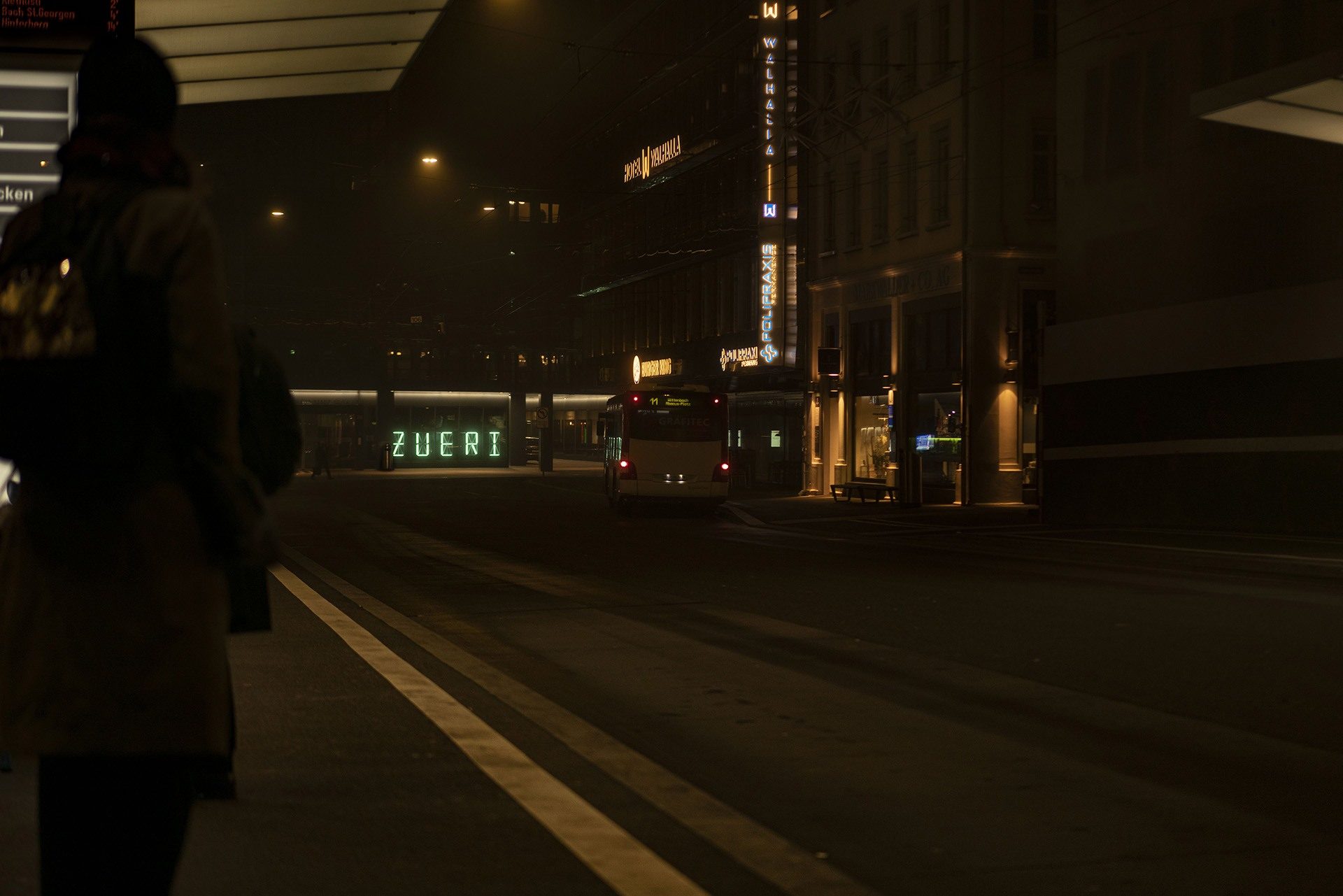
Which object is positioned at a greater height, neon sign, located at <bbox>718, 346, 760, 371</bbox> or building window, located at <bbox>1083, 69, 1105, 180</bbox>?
building window, located at <bbox>1083, 69, 1105, 180</bbox>

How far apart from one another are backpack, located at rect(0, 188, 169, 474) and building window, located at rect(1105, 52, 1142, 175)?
27.1 metres

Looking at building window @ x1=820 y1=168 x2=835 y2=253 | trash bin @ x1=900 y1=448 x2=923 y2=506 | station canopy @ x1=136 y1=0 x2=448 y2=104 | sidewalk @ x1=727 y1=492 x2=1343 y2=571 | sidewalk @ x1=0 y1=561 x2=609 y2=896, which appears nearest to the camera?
sidewalk @ x1=0 y1=561 x2=609 y2=896

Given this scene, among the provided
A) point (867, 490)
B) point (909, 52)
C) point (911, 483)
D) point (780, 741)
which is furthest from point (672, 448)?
point (780, 741)

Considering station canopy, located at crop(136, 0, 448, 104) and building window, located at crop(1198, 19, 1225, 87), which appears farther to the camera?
building window, located at crop(1198, 19, 1225, 87)

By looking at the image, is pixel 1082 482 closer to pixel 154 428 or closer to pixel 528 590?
pixel 528 590

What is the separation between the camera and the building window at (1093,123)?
2861 cm

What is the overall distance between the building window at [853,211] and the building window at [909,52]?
360cm

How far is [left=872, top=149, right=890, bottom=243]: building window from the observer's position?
4000 cm

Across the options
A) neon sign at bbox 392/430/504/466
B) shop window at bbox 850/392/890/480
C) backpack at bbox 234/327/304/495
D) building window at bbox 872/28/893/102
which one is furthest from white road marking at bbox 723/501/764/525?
neon sign at bbox 392/430/504/466

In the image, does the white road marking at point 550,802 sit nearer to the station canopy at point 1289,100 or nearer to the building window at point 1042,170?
the station canopy at point 1289,100

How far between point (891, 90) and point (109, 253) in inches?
1510

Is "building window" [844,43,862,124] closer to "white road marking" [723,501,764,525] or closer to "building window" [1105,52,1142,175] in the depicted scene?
"white road marking" [723,501,764,525]

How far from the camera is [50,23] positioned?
7.92 metres

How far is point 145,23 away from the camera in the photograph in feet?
33.1
